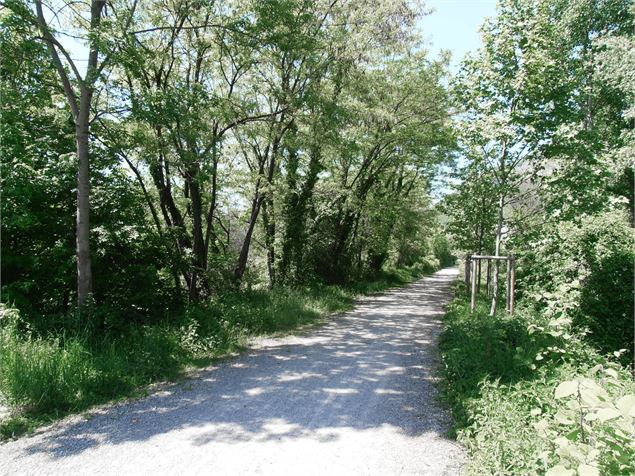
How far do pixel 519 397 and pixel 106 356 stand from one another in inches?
220

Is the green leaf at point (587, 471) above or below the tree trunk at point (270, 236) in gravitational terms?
below

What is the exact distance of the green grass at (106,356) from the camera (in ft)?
16.4

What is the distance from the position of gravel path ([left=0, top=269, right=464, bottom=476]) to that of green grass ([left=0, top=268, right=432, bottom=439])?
413mm

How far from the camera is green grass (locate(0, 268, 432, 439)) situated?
4.99m

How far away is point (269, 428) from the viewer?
462 cm

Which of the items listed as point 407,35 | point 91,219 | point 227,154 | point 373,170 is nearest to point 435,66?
point 407,35

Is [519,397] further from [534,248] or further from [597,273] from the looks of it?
[534,248]

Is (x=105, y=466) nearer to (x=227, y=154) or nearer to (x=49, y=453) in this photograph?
(x=49, y=453)

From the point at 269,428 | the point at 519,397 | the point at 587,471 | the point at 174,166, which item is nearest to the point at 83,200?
the point at 174,166

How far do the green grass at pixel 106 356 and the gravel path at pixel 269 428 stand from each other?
0.41 meters

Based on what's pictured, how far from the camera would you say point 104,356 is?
6.09 metres

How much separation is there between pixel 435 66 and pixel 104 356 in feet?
49.3

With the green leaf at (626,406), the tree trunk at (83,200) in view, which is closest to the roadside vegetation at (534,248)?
the green leaf at (626,406)

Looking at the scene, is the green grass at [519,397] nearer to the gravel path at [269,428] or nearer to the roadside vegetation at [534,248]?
the roadside vegetation at [534,248]
